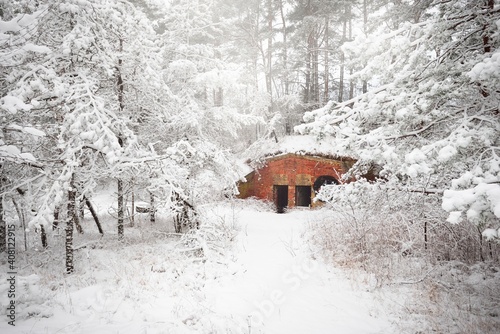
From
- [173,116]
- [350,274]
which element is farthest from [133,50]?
[350,274]

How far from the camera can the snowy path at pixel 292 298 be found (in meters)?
4.44

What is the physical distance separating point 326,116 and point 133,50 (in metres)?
6.11

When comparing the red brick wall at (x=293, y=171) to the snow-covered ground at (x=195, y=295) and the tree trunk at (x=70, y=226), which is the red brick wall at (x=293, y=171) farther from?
the tree trunk at (x=70, y=226)

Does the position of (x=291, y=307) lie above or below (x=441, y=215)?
below

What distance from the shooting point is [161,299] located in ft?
17.7

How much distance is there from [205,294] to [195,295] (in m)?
0.23

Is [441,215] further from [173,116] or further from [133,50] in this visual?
[133,50]

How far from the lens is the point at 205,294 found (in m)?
5.57

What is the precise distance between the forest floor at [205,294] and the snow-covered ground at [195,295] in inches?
0.8

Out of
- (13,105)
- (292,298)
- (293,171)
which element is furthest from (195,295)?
(293,171)

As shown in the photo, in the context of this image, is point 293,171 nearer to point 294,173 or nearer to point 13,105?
point 294,173

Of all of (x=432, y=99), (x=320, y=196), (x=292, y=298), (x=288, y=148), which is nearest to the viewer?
(x=432, y=99)

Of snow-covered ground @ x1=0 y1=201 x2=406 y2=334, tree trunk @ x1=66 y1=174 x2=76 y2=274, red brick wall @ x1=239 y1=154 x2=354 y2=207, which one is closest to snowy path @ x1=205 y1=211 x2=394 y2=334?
snow-covered ground @ x1=0 y1=201 x2=406 y2=334

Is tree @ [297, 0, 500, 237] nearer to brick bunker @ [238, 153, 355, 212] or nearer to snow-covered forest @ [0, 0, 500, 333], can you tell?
snow-covered forest @ [0, 0, 500, 333]
